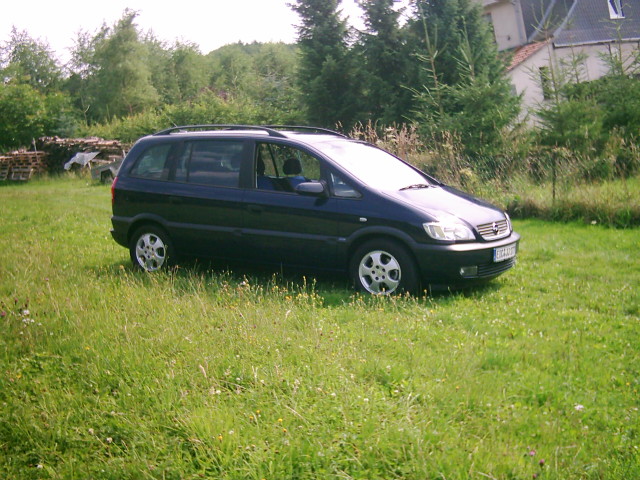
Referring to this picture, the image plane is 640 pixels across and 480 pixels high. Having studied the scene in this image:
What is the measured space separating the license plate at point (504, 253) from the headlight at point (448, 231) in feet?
1.19

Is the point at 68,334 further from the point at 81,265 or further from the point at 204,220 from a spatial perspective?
the point at 81,265

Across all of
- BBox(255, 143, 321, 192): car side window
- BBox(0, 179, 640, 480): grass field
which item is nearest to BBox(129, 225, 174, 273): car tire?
BBox(0, 179, 640, 480): grass field

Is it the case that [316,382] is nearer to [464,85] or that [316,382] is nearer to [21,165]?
[464,85]

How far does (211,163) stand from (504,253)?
3.80 metres

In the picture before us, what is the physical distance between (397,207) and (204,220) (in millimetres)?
2588

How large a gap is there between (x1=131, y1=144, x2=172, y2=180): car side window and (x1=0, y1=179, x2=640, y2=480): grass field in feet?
6.07

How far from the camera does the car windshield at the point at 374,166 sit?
7.86 m

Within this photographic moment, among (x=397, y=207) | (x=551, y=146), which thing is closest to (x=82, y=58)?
(x=551, y=146)

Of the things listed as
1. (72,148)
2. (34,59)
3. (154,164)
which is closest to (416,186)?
(154,164)

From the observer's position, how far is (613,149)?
14.0 meters

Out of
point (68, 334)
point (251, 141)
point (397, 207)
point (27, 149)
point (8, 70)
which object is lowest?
point (68, 334)

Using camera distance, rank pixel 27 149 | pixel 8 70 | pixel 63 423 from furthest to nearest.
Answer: pixel 8 70 < pixel 27 149 < pixel 63 423

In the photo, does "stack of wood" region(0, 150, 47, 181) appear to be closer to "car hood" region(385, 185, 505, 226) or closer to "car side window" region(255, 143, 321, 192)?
"car side window" region(255, 143, 321, 192)

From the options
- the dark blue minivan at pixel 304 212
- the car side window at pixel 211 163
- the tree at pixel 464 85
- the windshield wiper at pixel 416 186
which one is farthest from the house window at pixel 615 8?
the car side window at pixel 211 163
